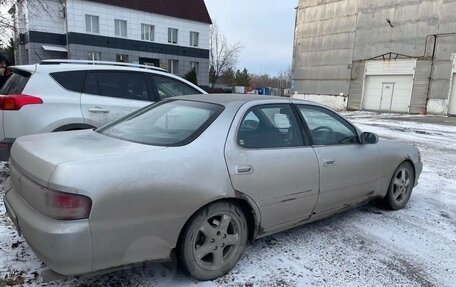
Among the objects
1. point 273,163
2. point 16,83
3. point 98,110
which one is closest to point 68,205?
point 273,163

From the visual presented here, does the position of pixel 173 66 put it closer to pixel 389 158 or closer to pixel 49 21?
pixel 49 21

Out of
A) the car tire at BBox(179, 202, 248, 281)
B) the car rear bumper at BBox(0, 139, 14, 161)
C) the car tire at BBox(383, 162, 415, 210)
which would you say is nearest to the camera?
the car tire at BBox(179, 202, 248, 281)

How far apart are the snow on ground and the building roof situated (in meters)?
28.6

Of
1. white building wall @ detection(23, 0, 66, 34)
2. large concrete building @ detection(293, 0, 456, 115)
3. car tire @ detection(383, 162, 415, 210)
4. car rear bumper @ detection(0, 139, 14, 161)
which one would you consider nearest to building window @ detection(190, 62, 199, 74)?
large concrete building @ detection(293, 0, 456, 115)

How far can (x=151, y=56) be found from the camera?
31.2m

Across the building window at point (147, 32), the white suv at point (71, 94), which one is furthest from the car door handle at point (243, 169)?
the building window at point (147, 32)

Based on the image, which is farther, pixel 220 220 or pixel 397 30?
pixel 397 30

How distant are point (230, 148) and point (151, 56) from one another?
3010 centimetres

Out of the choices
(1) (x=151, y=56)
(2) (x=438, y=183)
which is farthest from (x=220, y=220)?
(1) (x=151, y=56)

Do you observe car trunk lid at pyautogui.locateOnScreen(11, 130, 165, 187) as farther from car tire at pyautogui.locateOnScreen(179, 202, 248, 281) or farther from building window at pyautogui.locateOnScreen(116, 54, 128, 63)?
building window at pyautogui.locateOnScreen(116, 54, 128, 63)

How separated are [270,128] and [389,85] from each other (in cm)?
2764

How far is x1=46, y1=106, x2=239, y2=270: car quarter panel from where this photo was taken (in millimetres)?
2275

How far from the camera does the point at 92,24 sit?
1105 inches

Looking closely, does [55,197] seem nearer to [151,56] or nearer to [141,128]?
[141,128]
